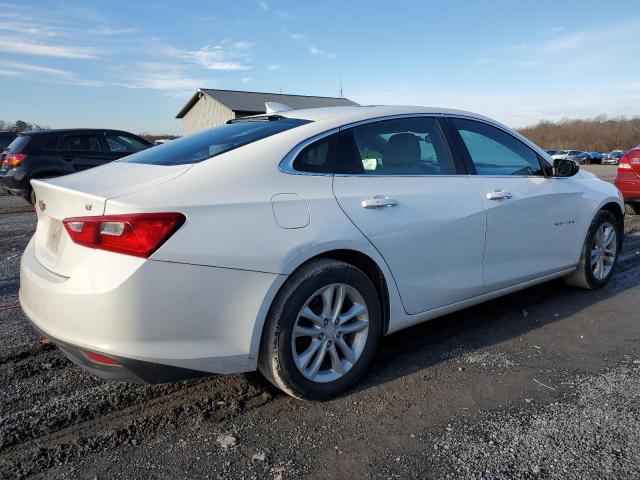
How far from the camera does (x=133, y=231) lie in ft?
7.17

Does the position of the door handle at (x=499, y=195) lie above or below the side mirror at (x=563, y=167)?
below

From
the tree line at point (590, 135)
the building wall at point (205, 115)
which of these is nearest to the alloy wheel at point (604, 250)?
the building wall at point (205, 115)

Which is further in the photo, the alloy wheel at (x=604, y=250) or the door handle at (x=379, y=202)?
the alloy wheel at (x=604, y=250)

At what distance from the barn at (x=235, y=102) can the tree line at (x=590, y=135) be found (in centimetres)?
4834

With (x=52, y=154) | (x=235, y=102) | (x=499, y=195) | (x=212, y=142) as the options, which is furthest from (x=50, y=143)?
(x=235, y=102)

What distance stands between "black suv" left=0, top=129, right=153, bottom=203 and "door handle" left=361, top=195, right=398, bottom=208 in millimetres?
8734

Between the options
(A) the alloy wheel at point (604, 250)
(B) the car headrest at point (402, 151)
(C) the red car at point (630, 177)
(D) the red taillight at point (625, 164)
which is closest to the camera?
(B) the car headrest at point (402, 151)

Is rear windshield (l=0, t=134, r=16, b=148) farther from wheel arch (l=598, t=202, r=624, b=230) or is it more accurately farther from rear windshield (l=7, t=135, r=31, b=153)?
wheel arch (l=598, t=202, r=624, b=230)

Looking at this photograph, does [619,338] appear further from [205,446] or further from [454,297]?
[205,446]

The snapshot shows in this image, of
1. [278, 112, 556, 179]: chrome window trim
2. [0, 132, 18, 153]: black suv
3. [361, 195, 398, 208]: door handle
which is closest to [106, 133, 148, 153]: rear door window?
[0, 132, 18, 153]: black suv

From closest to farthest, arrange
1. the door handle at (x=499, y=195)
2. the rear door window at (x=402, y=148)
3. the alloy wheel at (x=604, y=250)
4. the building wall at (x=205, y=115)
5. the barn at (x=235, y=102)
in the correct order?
the rear door window at (x=402, y=148)
the door handle at (x=499, y=195)
the alloy wheel at (x=604, y=250)
the barn at (x=235, y=102)
the building wall at (x=205, y=115)

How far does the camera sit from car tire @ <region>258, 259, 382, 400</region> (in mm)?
2508

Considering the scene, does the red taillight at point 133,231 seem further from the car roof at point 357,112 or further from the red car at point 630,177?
the red car at point 630,177

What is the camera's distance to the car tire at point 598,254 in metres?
4.43
